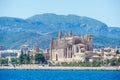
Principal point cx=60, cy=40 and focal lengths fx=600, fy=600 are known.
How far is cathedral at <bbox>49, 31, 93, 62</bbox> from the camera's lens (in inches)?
6156

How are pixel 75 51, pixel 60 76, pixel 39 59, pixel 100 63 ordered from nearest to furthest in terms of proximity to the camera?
pixel 60 76 → pixel 100 63 → pixel 39 59 → pixel 75 51

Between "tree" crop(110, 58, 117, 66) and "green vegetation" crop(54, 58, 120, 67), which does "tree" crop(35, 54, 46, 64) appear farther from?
"tree" crop(110, 58, 117, 66)

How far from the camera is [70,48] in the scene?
161m

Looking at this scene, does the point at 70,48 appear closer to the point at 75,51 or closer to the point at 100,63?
the point at 75,51

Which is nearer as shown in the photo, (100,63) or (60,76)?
(60,76)

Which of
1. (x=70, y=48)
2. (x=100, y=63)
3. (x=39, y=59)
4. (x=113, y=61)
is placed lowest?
(x=100, y=63)

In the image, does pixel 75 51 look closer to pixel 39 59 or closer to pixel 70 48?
pixel 70 48

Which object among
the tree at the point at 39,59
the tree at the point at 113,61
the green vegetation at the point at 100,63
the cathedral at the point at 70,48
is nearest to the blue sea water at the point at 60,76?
the tree at the point at 113,61

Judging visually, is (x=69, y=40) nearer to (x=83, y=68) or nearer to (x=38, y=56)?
(x=38, y=56)

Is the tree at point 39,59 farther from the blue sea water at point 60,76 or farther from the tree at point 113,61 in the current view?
the blue sea water at point 60,76

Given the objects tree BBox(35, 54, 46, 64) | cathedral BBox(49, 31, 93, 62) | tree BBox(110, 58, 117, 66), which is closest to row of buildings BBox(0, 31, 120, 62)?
cathedral BBox(49, 31, 93, 62)

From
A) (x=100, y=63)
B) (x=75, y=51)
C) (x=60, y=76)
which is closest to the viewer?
(x=60, y=76)

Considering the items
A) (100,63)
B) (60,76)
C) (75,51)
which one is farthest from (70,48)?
(60,76)

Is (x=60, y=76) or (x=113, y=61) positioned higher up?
(x=113, y=61)
